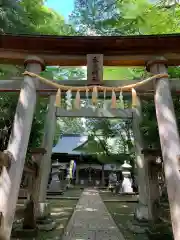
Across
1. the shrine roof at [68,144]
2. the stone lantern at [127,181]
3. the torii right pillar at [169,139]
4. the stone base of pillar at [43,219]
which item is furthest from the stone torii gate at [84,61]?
the shrine roof at [68,144]

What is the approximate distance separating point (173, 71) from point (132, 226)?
474 centimetres

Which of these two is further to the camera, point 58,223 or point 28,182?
point 58,223

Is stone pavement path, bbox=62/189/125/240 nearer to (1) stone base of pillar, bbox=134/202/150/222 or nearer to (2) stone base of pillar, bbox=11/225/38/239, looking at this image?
(2) stone base of pillar, bbox=11/225/38/239

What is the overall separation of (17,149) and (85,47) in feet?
8.20

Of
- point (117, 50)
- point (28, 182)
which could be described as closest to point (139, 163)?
point (28, 182)

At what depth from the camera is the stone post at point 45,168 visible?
6.62 m

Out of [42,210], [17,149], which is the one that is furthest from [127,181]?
[17,149]

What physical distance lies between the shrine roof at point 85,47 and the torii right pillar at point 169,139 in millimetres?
302

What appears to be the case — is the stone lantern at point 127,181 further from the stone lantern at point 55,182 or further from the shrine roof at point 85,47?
the shrine roof at point 85,47

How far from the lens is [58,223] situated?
673cm

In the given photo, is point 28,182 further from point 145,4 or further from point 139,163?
point 145,4

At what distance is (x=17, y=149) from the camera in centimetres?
366

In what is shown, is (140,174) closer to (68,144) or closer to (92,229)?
(92,229)

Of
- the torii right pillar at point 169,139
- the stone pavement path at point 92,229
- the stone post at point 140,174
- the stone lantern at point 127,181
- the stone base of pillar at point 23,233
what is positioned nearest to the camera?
the torii right pillar at point 169,139
